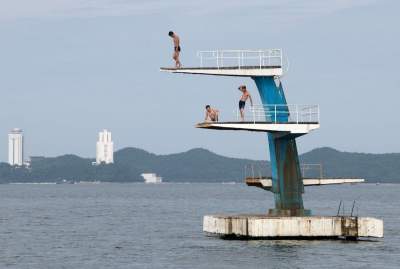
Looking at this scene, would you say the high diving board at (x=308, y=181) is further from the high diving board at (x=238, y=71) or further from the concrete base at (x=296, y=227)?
the high diving board at (x=238, y=71)

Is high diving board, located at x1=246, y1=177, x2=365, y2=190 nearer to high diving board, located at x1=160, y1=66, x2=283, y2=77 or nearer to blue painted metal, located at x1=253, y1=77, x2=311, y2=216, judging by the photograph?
blue painted metal, located at x1=253, y1=77, x2=311, y2=216

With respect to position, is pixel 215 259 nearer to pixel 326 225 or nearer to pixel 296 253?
pixel 296 253

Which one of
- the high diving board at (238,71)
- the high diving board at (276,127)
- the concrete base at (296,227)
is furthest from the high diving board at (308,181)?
the high diving board at (238,71)

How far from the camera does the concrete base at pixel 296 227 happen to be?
60.8m

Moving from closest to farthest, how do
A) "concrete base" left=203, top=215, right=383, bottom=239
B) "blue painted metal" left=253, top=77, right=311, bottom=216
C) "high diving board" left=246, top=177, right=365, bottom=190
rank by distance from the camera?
1. "concrete base" left=203, top=215, right=383, bottom=239
2. "blue painted metal" left=253, top=77, right=311, bottom=216
3. "high diving board" left=246, top=177, right=365, bottom=190

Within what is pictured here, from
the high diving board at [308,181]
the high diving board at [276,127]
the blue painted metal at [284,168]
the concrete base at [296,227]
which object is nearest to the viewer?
the high diving board at [276,127]

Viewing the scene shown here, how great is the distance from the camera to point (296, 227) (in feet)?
200

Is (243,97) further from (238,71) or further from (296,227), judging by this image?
(296,227)

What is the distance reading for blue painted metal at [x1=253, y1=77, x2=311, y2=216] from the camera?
62.5 metres

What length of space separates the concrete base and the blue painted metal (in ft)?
4.83

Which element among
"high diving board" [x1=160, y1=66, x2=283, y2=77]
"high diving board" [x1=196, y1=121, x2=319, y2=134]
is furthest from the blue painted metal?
"high diving board" [x1=196, y1=121, x2=319, y2=134]

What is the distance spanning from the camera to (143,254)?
61.4 metres

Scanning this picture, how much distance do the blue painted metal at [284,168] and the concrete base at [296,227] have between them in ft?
4.83

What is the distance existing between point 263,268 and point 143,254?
10.5 m
